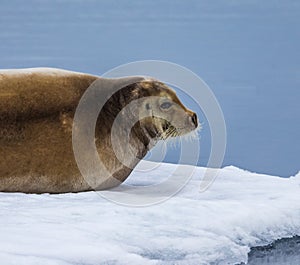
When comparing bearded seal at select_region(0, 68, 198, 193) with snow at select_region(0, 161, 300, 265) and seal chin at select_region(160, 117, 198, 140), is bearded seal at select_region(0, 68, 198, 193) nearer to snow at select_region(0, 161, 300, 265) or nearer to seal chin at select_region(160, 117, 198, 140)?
seal chin at select_region(160, 117, 198, 140)

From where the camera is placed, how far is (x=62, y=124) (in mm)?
6531

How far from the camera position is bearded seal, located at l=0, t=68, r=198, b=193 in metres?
6.44

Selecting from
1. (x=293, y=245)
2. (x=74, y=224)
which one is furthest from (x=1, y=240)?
(x=293, y=245)

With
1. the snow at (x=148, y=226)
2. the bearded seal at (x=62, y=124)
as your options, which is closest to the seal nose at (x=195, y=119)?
the bearded seal at (x=62, y=124)

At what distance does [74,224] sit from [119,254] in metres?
0.56

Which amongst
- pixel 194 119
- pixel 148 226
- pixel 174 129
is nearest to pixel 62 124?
pixel 174 129

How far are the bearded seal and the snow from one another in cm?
16

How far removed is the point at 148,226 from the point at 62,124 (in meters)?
1.19

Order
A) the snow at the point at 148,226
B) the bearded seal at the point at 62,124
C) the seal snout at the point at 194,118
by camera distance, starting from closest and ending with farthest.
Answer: the snow at the point at 148,226
the bearded seal at the point at 62,124
the seal snout at the point at 194,118

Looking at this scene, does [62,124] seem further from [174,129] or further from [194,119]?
[194,119]

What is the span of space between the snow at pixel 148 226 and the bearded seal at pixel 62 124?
0.16m

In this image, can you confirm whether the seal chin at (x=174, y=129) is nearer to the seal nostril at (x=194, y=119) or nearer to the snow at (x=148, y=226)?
the seal nostril at (x=194, y=119)

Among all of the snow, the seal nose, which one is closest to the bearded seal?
the seal nose

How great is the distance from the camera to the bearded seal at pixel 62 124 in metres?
6.44
